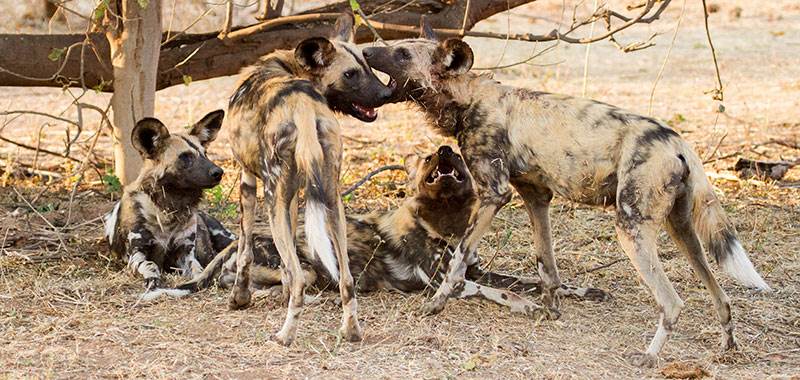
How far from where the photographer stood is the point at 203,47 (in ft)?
19.3

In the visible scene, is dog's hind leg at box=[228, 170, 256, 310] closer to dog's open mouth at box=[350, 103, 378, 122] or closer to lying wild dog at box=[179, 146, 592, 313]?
lying wild dog at box=[179, 146, 592, 313]

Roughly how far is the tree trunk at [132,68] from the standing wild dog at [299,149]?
4.83 feet

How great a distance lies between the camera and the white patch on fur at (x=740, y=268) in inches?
145

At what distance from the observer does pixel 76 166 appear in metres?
7.00

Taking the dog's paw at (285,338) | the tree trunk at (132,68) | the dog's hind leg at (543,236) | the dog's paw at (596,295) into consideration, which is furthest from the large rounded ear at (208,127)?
the dog's paw at (596,295)

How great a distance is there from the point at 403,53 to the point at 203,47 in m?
1.85

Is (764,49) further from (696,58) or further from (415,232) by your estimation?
(415,232)

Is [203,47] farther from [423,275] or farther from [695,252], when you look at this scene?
[695,252]

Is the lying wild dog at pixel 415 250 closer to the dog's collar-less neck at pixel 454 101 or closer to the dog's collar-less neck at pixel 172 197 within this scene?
the dog's collar-less neck at pixel 454 101

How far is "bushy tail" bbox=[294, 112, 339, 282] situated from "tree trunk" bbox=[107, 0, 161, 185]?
6.49ft

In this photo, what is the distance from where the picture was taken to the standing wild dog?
3.70m

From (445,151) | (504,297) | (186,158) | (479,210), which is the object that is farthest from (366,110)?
(186,158)

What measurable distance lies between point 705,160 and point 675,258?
6.18ft

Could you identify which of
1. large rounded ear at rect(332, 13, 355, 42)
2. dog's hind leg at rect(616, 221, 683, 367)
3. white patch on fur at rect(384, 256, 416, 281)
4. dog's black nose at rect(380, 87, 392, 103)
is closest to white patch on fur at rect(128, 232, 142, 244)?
white patch on fur at rect(384, 256, 416, 281)
